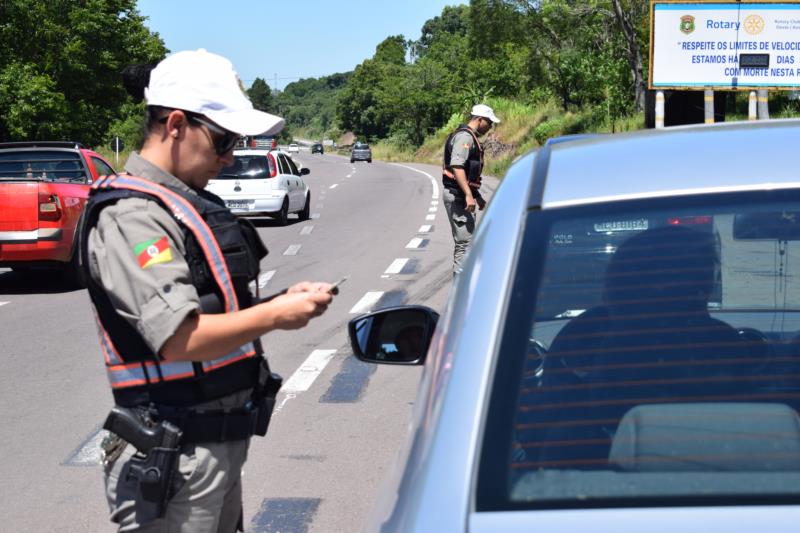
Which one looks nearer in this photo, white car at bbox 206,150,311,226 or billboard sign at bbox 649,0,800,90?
white car at bbox 206,150,311,226

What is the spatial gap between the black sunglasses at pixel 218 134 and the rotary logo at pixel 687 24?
20535 mm

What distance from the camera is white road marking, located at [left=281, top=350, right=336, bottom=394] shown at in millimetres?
7668

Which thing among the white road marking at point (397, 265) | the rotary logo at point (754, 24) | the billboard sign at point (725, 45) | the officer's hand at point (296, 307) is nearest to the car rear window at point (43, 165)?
the white road marking at point (397, 265)

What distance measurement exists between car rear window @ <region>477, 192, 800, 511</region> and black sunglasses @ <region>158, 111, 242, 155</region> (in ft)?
2.82

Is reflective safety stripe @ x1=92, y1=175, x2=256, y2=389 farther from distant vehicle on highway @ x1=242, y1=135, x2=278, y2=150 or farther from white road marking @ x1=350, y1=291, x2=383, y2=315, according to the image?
white road marking @ x1=350, y1=291, x2=383, y2=315

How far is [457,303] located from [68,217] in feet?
36.1

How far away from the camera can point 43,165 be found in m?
13.7

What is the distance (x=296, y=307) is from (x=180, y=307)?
0.26m

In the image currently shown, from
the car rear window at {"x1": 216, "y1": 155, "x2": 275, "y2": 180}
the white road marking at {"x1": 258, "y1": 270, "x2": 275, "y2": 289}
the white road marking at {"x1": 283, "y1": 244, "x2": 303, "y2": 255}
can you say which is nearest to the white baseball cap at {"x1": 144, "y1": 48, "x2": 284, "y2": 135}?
the white road marking at {"x1": 258, "y1": 270, "x2": 275, "y2": 289}

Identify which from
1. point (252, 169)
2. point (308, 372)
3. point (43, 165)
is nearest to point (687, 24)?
point (252, 169)

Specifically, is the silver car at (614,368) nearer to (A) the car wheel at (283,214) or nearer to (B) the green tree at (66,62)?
(A) the car wheel at (283,214)

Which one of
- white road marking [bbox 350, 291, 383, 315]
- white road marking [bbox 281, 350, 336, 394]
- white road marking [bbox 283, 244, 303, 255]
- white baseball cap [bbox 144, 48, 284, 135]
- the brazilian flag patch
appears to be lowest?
white road marking [bbox 283, 244, 303, 255]

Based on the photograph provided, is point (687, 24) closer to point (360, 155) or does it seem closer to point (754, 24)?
point (754, 24)

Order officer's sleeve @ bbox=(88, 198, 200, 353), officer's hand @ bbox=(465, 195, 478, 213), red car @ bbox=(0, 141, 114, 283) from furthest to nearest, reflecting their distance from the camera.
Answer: red car @ bbox=(0, 141, 114, 283), officer's hand @ bbox=(465, 195, 478, 213), officer's sleeve @ bbox=(88, 198, 200, 353)
